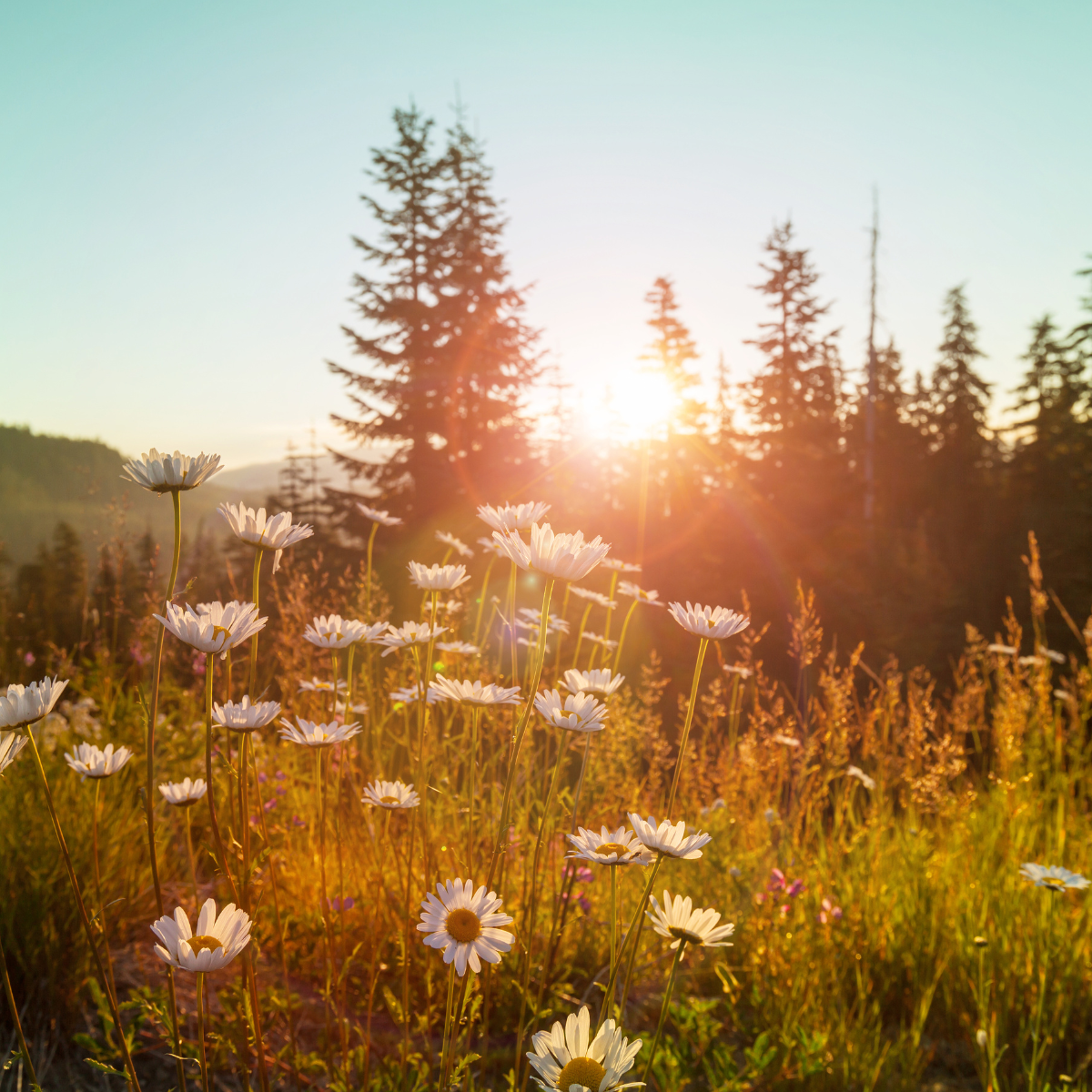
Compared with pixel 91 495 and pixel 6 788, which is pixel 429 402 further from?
pixel 6 788

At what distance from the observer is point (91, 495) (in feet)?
15.4

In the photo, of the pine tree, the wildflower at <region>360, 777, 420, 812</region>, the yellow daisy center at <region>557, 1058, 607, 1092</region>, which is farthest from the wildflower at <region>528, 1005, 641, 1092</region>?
the pine tree

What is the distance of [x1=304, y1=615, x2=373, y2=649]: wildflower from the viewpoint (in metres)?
1.49

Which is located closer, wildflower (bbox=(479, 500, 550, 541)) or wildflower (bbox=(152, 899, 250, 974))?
wildflower (bbox=(152, 899, 250, 974))

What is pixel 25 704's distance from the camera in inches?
37.4

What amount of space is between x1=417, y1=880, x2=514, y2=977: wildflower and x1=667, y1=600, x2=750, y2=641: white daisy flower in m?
0.52

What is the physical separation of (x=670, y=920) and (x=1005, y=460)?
28367 mm

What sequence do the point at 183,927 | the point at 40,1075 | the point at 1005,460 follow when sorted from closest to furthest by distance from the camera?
the point at 183,927 → the point at 40,1075 → the point at 1005,460

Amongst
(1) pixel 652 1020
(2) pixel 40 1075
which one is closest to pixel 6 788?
(2) pixel 40 1075

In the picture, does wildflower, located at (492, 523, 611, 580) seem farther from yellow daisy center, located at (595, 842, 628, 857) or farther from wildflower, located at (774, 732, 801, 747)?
wildflower, located at (774, 732, 801, 747)

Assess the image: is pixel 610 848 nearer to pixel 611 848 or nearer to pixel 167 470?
pixel 611 848

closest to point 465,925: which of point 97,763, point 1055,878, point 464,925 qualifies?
point 464,925

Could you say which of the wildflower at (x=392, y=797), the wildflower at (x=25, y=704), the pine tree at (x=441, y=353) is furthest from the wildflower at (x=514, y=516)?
the pine tree at (x=441, y=353)

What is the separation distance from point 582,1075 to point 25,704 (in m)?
0.85
